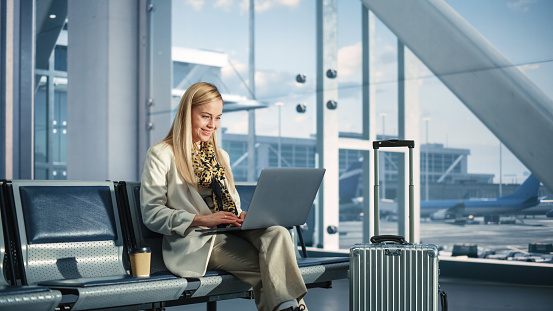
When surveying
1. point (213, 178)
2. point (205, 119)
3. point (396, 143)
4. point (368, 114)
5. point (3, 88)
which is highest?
point (3, 88)

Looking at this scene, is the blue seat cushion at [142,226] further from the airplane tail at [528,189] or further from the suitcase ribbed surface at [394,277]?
the airplane tail at [528,189]

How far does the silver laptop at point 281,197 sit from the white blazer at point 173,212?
0.27 ft

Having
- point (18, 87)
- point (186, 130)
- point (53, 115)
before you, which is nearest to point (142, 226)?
point (186, 130)

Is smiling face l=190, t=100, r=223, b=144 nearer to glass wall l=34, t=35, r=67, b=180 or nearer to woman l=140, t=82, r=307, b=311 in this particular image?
woman l=140, t=82, r=307, b=311

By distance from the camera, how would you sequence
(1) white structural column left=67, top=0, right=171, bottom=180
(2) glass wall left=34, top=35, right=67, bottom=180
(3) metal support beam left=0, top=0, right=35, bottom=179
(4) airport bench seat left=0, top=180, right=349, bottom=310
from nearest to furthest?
1. (4) airport bench seat left=0, top=180, right=349, bottom=310
2. (3) metal support beam left=0, top=0, right=35, bottom=179
3. (1) white structural column left=67, top=0, right=171, bottom=180
4. (2) glass wall left=34, top=35, right=67, bottom=180

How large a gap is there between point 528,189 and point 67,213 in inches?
166

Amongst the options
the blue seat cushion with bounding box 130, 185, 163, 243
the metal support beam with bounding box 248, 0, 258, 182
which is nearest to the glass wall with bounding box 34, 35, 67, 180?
the metal support beam with bounding box 248, 0, 258, 182

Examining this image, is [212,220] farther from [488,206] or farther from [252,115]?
[252,115]

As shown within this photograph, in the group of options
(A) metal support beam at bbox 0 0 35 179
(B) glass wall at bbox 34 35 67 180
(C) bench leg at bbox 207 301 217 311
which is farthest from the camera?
(B) glass wall at bbox 34 35 67 180

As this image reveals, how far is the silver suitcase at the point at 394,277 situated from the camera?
2.75 meters

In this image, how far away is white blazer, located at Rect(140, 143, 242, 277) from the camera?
105 inches

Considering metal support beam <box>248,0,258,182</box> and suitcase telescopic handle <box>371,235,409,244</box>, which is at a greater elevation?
metal support beam <box>248,0,258,182</box>

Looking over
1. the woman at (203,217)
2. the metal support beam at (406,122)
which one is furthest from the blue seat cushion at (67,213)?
the metal support beam at (406,122)

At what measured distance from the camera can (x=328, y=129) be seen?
6.80 metres
